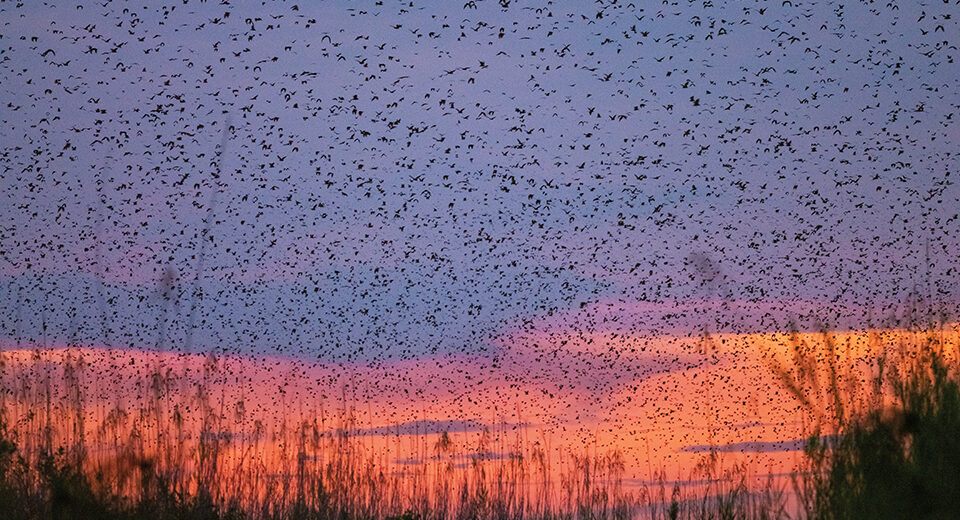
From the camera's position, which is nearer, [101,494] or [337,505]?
[101,494]

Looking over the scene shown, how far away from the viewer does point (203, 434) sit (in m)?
10.6

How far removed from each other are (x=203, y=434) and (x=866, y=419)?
6662 millimetres

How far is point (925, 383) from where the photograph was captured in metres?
7.92

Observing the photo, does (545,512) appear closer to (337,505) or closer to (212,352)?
(337,505)

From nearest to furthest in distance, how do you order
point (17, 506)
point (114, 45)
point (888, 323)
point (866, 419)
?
point (866, 419)
point (888, 323)
point (17, 506)
point (114, 45)

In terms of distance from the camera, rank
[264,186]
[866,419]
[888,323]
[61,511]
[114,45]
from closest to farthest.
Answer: [866,419], [888,323], [61,511], [114,45], [264,186]

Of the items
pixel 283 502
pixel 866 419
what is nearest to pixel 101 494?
pixel 283 502

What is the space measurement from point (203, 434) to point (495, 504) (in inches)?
156

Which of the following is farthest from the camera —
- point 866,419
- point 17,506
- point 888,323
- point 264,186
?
point 264,186

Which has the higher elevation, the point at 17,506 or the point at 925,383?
the point at 925,383

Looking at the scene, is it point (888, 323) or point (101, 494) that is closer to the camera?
point (888, 323)

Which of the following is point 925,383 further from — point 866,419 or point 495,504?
point 495,504

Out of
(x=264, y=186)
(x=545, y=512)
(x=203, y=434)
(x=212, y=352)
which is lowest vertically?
(x=545, y=512)

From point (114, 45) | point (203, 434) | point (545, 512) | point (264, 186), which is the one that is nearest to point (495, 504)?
point (545, 512)
